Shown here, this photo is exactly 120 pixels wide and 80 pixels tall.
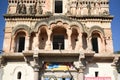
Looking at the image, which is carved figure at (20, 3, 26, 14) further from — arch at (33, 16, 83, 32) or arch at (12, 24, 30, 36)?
arch at (33, 16, 83, 32)

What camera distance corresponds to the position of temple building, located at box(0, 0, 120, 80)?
65.7 feet

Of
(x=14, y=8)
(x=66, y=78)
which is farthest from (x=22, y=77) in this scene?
(x=14, y=8)

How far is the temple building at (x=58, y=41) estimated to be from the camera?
20.0 metres

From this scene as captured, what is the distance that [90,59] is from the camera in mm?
20281

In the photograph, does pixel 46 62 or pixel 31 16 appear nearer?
pixel 46 62

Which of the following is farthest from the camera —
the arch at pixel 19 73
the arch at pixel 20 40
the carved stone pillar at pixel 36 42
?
the arch at pixel 20 40

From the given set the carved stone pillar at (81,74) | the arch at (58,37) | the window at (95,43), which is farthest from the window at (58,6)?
the carved stone pillar at (81,74)

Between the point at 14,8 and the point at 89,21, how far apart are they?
7789 mm

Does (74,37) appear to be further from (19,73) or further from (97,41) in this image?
(19,73)

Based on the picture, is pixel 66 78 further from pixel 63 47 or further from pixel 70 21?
pixel 70 21

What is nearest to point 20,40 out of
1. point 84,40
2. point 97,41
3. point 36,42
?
point 36,42

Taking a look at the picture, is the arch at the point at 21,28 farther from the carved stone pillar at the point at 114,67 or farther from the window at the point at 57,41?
the carved stone pillar at the point at 114,67

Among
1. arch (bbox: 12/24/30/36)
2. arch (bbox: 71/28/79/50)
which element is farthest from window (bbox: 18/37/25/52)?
arch (bbox: 71/28/79/50)

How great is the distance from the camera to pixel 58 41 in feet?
72.6
